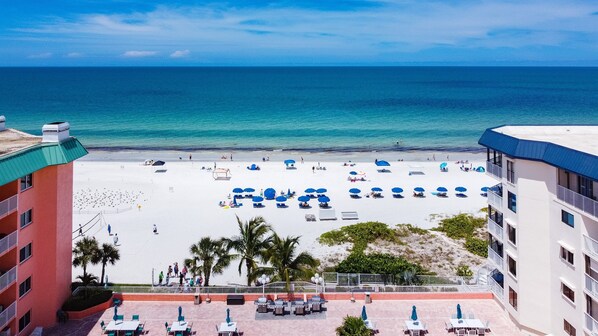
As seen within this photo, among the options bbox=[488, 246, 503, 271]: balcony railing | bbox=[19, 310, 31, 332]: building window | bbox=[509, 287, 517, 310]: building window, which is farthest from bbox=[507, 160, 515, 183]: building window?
bbox=[19, 310, 31, 332]: building window

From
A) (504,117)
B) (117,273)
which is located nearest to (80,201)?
(117,273)

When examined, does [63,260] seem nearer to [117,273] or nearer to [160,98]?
[117,273]

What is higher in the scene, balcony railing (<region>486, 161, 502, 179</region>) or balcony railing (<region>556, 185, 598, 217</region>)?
balcony railing (<region>486, 161, 502, 179</region>)

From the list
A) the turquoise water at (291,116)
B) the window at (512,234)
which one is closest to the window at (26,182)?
the window at (512,234)

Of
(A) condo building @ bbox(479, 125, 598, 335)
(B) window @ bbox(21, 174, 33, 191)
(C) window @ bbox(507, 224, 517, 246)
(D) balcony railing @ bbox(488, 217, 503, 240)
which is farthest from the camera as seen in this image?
(D) balcony railing @ bbox(488, 217, 503, 240)

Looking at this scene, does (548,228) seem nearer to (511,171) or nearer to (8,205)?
(511,171)

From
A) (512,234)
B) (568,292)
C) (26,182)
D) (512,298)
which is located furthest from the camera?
(512,298)

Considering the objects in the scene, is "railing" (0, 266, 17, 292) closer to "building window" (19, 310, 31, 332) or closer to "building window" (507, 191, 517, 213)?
"building window" (19, 310, 31, 332)

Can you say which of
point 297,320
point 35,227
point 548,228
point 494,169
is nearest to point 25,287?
point 35,227
